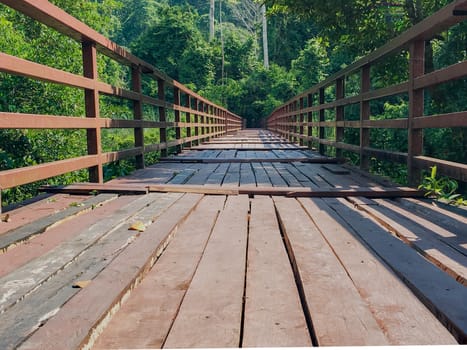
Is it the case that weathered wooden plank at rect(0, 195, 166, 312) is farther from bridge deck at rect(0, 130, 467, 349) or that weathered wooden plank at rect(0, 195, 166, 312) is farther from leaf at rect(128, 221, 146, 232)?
leaf at rect(128, 221, 146, 232)

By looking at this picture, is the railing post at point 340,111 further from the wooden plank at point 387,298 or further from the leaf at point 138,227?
the leaf at point 138,227

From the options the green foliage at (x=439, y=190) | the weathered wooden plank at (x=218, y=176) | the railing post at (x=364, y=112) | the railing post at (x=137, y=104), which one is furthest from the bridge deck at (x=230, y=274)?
the railing post at (x=137, y=104)

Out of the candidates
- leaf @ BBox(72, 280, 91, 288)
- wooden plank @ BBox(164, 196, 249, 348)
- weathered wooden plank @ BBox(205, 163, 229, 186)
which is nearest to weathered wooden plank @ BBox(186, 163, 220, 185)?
weathered wooden plank @ BBox(205, 163, 229, 186)

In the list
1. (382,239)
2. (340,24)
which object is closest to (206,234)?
(382,239)

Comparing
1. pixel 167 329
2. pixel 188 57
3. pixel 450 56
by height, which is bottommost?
pixel 167 329

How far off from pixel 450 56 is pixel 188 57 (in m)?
32.7

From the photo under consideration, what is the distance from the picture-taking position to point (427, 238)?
222 cm

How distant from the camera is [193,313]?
4.54 feet

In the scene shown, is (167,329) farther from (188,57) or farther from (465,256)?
(188,57)

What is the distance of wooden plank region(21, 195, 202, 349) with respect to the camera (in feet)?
3.91

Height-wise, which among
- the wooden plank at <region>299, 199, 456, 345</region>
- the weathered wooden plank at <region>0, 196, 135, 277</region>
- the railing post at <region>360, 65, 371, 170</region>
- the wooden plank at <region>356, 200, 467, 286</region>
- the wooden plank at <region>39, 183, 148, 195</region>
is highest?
the railing post at <region>360, 65, 371, 170</region>

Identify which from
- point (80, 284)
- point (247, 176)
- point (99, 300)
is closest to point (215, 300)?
point (99, 300)

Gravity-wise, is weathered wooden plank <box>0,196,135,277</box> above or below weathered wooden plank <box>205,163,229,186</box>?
below

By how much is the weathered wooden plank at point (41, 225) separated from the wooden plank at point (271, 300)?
1.04 metres
